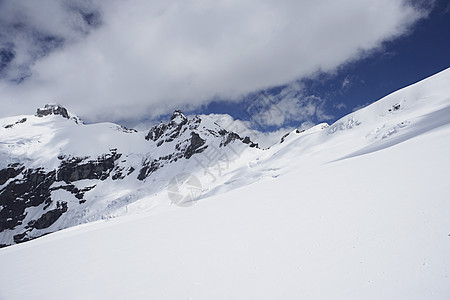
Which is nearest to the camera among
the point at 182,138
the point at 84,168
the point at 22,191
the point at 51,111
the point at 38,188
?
the point at 22,191

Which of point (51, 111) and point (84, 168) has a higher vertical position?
point (51, 111)

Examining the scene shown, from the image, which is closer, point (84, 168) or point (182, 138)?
point (84, 168)

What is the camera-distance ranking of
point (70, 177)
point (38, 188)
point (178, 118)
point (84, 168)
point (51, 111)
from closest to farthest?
point (38, 188), point (70, 177), point (84, 168), point (178, 118), point (51, 111)

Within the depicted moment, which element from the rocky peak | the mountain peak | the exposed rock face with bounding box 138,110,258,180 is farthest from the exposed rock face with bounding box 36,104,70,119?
the mountain peak

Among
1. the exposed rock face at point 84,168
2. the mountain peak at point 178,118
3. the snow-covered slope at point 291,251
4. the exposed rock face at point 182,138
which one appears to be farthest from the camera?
the mountain peak at point 178,118

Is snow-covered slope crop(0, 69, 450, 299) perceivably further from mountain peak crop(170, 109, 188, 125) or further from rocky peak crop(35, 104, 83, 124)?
rocky peak crop(35, 104, 83, 124)

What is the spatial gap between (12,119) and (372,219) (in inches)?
9003

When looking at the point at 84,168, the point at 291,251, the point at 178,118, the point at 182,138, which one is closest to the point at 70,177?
the point at 84,168

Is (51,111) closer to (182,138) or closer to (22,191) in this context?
(22,191)

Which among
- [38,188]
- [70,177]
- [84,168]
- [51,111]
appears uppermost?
[51,111]

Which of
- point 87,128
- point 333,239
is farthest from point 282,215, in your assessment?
point 87,128

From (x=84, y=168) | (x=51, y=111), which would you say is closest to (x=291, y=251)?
(x=84, y=168)

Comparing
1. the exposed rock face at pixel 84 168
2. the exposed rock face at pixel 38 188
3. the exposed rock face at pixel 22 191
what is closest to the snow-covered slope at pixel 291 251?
the exposed rock face at pixel 38 188

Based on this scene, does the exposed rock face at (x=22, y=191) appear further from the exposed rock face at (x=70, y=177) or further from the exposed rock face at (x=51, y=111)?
the exposed rock face at (x=51, y=111)
